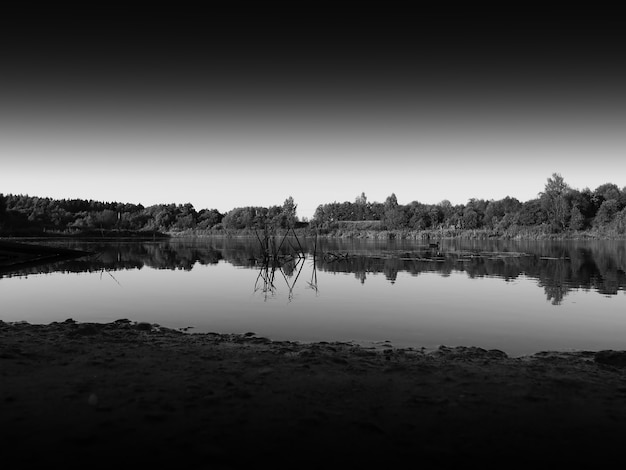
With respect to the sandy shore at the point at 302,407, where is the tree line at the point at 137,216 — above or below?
above

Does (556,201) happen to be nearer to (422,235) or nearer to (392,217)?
(422,235)

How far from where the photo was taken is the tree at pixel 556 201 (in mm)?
118875

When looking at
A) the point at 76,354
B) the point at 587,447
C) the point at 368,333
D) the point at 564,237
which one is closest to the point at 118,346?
the point at 76,354

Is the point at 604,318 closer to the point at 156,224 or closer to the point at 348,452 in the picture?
the point at 348,452

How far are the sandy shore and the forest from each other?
76.8m

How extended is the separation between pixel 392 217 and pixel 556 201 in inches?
2364

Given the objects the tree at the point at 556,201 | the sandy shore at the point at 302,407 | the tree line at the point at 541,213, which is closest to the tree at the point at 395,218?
the tree line at the point at 541,213

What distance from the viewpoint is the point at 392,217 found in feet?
558

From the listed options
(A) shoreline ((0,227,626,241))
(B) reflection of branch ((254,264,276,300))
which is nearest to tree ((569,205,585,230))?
(A) shoreline ((0,227,626,241))

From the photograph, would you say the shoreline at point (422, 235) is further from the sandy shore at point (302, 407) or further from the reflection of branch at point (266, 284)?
the sandy shore at point (302, 407)

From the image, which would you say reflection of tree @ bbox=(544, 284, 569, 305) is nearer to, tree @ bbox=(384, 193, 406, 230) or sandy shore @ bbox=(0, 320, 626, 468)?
sandy shore @ bbox=(0, 320, 626, 468)

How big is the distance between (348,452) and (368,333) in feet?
25.7

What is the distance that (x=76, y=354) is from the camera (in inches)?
364

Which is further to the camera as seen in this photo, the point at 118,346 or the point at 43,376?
the point at 118,346
